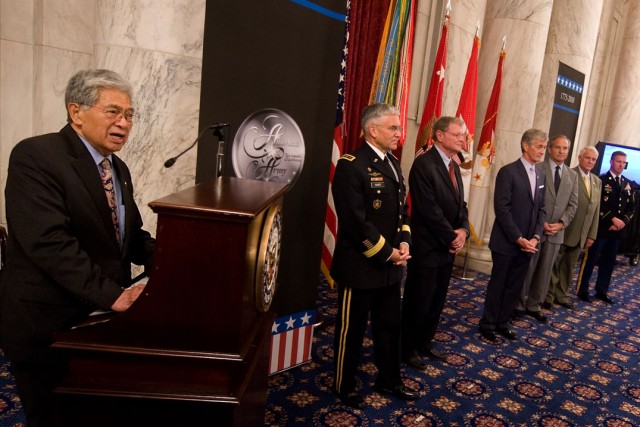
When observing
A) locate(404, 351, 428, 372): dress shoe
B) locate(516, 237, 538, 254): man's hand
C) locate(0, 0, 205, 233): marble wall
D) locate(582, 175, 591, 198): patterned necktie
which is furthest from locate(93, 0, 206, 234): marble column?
locate(582, 175, 591, 198): patterned necktie

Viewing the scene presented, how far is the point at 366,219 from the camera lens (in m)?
2.59

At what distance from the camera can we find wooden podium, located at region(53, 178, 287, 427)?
1.15 meters

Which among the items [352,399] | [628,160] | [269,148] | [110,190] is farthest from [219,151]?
[628,160]

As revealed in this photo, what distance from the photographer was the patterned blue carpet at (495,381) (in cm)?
269

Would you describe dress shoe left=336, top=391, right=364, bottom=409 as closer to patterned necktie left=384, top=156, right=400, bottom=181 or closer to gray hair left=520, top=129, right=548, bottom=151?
patterned necktie left=384, top=156, right=400, bottom=181

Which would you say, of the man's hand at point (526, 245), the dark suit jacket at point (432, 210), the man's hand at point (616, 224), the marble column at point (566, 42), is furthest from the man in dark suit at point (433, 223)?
the marble column at point (566, 42)

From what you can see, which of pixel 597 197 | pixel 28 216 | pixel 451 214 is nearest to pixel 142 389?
pixel 28 216

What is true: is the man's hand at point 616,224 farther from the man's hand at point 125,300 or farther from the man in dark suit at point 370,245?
the man's hand at point 125,300

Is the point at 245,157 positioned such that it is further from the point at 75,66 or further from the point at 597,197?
the point at 597,197

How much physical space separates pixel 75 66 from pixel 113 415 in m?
2.61

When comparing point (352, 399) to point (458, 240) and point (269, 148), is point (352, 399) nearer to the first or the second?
point (458, 240)

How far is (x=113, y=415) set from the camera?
1206mm

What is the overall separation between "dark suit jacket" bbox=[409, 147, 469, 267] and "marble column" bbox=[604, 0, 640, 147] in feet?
25.9

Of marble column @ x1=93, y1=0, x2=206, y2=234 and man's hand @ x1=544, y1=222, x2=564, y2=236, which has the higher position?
marble column @ x1=93, y1=0, x2=206, y2=234
